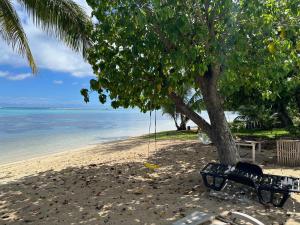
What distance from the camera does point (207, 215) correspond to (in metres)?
4.57

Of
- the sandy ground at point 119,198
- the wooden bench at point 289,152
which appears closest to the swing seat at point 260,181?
the sandy ground at point 119,198

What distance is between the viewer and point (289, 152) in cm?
900

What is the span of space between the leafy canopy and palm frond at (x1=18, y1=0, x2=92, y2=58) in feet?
5.87

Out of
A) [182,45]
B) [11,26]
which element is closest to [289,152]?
[182,45]

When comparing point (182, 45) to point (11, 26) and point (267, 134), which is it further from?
point (267, 134)

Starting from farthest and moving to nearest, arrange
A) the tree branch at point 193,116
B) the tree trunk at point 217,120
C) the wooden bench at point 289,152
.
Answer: the wooden bench at point 289,152, the tree branch at point 193,116, the tree trunk at point 217,120

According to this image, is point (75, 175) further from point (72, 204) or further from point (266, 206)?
point (266, 206)

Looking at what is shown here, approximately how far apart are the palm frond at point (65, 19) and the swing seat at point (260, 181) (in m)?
5.29

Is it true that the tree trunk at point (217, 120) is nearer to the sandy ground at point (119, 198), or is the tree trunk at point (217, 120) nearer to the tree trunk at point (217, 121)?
the tree trunk at point (217, 121)

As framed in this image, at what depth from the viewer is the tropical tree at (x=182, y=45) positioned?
17.5ft

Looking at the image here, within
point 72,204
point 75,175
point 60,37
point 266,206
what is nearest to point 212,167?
point 266,206

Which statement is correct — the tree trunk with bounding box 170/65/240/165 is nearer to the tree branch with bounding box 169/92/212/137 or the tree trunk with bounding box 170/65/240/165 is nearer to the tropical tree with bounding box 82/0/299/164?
the tropical tree with bounding box 82/0/299/164

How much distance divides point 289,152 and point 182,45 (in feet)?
18.7

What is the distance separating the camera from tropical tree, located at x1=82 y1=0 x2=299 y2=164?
5320mm
